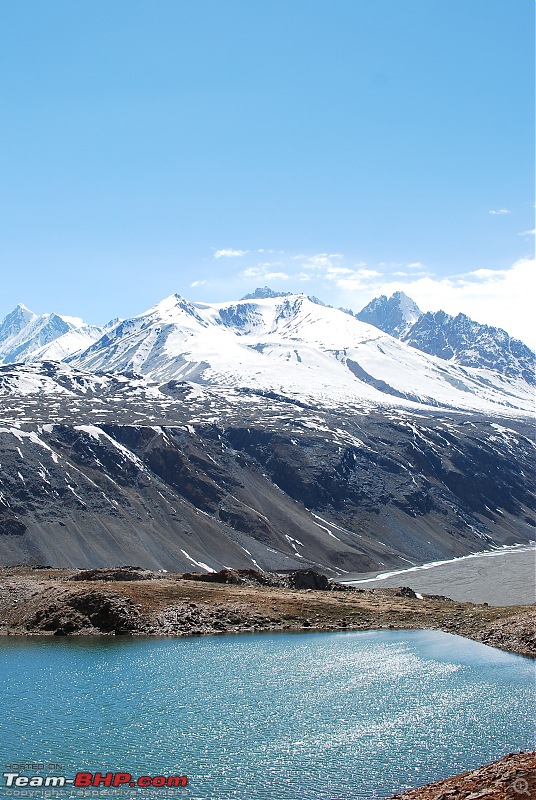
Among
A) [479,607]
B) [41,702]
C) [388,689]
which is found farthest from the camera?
[479,607]

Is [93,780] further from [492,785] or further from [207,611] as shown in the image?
[207,611]

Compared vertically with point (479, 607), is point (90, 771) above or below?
above

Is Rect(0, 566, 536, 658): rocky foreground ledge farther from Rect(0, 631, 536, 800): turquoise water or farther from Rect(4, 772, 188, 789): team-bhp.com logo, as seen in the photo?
Rect(4, 772, 188, 789): team-bhp.com logo

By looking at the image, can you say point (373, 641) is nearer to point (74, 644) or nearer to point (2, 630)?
point (74, 644)

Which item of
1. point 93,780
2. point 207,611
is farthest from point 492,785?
point 207,611

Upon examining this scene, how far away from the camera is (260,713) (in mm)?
65938

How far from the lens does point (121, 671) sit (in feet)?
271

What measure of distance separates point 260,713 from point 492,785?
32.4m

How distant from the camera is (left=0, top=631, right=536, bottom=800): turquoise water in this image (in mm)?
50656

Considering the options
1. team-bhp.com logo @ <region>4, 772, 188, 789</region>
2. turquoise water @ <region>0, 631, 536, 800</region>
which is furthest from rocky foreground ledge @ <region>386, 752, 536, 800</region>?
team-bhp.com logo @ <region>4, 772, 188, 789</region>

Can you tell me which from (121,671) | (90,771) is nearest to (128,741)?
(90,771)

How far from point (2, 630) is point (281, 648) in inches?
1666

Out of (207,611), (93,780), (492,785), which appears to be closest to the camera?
(492,785)

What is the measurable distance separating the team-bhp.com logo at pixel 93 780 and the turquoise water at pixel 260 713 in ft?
2.47
